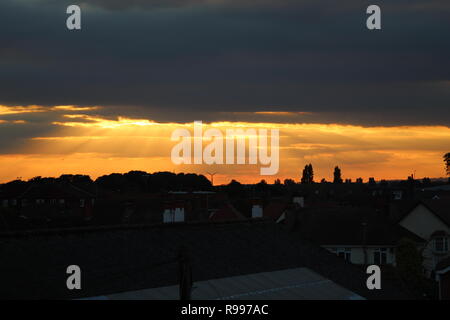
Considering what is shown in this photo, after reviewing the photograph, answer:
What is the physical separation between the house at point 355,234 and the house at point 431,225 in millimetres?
1540

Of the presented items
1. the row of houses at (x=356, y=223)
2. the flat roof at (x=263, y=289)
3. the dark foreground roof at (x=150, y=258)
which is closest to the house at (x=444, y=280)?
the row of houses at (x=356, y=223)

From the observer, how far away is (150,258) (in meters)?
25.0

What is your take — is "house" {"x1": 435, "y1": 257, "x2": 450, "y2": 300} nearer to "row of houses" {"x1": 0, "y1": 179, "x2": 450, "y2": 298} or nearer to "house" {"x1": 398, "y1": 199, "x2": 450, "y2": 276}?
"row of houses" {"x1": 0, "y1": 179, "x2": 450, "y2": 298}

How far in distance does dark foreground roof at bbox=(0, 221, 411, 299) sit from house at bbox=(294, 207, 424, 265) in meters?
23.3

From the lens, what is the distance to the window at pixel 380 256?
179ft

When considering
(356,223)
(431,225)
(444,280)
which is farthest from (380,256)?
(444,280)

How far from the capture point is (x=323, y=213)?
6175 centimetres

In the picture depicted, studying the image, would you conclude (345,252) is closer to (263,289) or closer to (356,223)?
(356,223)

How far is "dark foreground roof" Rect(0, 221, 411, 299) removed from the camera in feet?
70.2

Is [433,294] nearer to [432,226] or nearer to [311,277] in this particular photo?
[432,226]

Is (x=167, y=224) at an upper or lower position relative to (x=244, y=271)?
upper

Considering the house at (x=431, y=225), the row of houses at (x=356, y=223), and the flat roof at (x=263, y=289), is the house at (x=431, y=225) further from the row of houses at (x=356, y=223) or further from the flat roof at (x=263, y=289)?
the flat roof at (x=263, y=289)
